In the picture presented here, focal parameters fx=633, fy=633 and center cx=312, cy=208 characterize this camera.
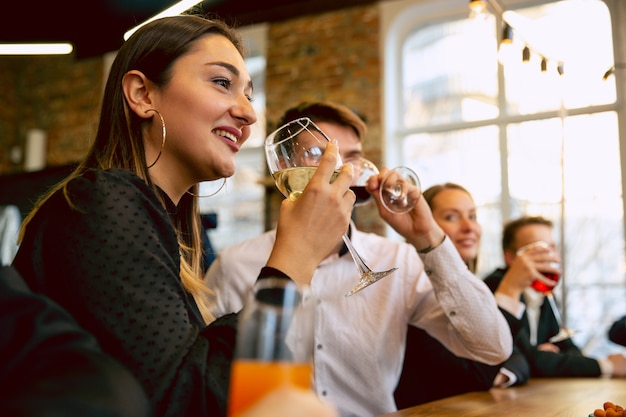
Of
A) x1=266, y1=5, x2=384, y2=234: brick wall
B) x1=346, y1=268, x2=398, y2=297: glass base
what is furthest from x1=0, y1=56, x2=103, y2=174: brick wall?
x1=346, y1=268, x2=398, y2=297: glass base

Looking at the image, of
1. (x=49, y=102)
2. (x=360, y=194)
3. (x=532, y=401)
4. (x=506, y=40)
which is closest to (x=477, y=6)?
(x=506, y=40)

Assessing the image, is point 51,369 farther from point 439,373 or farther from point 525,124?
point 525,124

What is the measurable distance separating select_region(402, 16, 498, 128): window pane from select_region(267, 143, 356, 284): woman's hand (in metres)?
4.93

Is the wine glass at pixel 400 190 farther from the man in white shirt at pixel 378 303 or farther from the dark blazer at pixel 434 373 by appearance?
the dark blazer at pixel 434 373

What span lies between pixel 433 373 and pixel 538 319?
1.18 meters

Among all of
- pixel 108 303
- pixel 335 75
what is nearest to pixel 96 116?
pixel 108 303

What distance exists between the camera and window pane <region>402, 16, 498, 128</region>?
224 inches

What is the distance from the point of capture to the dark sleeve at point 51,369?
469mm

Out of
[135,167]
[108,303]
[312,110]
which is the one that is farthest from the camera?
[312,110]

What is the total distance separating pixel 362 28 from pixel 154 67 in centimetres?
476

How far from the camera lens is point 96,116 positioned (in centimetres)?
134

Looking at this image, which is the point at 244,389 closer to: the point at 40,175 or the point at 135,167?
the point at 135,167

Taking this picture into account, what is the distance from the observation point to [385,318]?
178 centimetres

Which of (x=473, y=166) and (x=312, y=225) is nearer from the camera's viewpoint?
(x=312, y=225)
